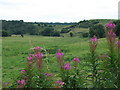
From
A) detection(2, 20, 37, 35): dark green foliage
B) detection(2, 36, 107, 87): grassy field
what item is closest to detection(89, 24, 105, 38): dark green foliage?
detection(2, 36, 107, 87): grassy field

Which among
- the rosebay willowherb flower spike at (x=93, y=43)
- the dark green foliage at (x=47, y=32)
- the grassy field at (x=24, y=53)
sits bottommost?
the grassy field at (x=24, y=53)

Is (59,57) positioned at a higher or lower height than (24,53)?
higher

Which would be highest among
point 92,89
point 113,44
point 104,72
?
point 113,44

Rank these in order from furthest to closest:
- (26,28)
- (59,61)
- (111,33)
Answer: (26,28) → (111,33) → (59,61)

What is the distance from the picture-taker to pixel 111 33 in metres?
3.40

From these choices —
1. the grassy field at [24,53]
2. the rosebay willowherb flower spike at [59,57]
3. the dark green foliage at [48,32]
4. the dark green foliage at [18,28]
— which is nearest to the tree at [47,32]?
the dark green foliage at [48,32]

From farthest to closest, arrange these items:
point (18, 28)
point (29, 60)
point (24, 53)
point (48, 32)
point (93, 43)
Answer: point (48, 32) → point (18, 28) → point (24, 53) → point (93, 43) → point (29, 60)

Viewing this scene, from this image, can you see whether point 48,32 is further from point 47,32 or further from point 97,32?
point 97,32

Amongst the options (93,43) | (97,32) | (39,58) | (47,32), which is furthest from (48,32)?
(39,58)

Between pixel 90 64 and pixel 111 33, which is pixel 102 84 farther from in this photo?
pixel 111 33

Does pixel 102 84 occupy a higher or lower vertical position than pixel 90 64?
lower

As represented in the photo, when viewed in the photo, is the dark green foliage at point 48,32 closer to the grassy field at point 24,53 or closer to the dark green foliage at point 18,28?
the dark green foliage at point 18,28

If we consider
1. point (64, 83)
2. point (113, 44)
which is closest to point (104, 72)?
point (113, 44)

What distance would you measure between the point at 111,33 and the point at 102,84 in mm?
937
